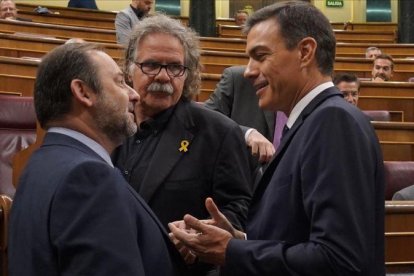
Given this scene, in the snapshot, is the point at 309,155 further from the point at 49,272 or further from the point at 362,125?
the point at 49,272

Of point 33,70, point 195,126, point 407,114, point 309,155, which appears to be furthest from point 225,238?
point 407,114

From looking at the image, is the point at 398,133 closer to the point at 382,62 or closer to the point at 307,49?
the point at 382,62

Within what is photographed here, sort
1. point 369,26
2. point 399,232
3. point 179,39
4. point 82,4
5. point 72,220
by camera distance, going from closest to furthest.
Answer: point 72,220
point 179,39
point 399,232
point 82,4
point 369,26

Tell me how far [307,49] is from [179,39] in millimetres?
520

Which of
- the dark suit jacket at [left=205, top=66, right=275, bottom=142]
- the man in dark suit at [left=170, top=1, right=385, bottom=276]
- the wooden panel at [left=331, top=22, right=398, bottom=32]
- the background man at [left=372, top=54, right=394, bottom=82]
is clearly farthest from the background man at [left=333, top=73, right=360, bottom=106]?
the wooden panel at [left=331, top=22, right=398, bottom=32]

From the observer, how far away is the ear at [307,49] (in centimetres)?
131

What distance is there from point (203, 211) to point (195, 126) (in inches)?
8.1

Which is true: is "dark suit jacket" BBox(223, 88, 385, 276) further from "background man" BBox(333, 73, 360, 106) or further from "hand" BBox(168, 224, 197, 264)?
"background man" BBox(333, 73, 360, 106)

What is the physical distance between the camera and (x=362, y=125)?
3.89 feet

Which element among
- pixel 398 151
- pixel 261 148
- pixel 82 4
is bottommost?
pixel 398 151

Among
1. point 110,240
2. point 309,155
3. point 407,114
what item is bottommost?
point 407,114

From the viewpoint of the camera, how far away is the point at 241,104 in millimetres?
2426

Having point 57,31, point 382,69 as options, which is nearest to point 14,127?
point 382,69

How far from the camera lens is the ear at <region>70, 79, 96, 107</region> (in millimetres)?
1230
